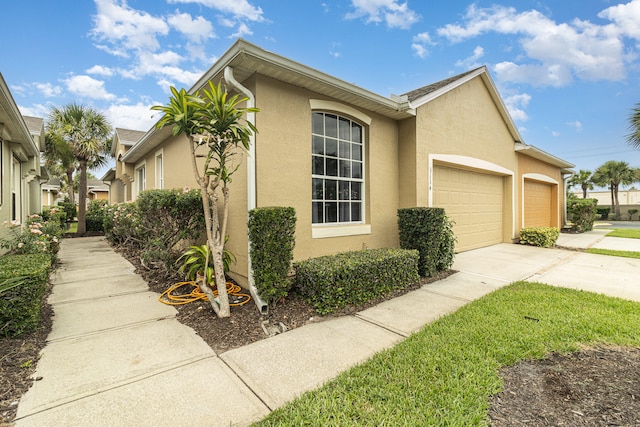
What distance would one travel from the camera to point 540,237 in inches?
404

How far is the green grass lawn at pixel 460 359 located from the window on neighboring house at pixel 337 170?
2933 mm

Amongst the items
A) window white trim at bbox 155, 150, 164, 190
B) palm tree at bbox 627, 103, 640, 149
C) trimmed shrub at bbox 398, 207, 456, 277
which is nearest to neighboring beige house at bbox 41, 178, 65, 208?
window white trim at bbox 155, 150, 164, 190

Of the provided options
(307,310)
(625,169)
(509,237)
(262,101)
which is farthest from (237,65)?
(625,169)

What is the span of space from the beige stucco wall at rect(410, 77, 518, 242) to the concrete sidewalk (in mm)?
3457

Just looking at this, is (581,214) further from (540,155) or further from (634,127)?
(540,155)

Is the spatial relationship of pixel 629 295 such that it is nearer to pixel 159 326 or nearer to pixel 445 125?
pixel 445 125

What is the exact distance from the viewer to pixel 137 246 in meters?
8.91

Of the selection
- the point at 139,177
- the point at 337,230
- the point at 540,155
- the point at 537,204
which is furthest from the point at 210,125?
the point at 537,204

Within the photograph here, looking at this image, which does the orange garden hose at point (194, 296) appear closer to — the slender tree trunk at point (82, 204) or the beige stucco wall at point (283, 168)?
the beige stucco wall at point (283, 168)

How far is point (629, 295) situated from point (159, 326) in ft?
24.9

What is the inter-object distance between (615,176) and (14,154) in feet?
157

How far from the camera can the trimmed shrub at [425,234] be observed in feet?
19.8

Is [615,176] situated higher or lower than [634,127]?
lower

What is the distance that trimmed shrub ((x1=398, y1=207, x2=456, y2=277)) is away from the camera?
6.02 m
